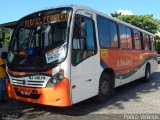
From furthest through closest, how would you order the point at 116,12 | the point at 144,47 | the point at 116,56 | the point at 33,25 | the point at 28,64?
the point at 116,12
the point at 144,47
the point at 116,56
the point at 33,25
the point at 28,64

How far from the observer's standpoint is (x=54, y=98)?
6883 millimetres

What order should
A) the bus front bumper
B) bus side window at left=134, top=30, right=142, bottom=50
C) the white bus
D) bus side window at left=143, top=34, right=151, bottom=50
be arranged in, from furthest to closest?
bus side window at left=143, top=34, right=151, bottom=50 → bus side window at left=134, top=30, right=142, bottom=50 → the white bus → the bus front bumper

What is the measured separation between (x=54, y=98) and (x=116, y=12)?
4547 cm

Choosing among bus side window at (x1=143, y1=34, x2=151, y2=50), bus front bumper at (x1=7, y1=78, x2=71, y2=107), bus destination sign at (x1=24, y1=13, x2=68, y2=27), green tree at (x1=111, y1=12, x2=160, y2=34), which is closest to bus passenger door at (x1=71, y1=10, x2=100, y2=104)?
bus front bumper at (x1=7, y1=78, x2=71, y2=107)

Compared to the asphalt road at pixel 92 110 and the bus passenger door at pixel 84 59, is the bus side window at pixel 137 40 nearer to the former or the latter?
the asphalt road at pixel 92 110

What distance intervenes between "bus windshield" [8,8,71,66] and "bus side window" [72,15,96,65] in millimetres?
304

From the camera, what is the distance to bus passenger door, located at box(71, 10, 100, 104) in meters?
7.13

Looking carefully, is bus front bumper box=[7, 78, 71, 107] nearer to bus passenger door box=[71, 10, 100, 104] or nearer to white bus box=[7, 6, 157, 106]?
white bus box=[7, 6, 157, 106]

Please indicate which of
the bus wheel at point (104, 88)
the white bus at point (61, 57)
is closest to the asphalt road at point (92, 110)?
the bus wheel at point (104, 88)

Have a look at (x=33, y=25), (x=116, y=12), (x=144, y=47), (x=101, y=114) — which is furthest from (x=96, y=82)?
(x=116, y=12)

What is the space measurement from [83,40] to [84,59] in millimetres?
511

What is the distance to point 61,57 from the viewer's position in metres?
6.88

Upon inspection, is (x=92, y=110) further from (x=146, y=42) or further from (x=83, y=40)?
(x=146, y=42)

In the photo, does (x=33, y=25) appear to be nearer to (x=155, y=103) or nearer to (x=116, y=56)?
(x=116, y=56)
